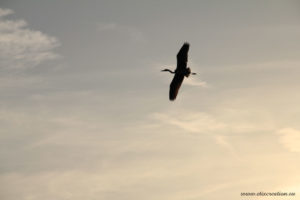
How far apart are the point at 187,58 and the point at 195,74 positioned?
3.15 m

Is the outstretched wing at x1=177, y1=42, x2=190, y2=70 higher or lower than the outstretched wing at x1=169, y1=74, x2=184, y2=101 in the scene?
higher

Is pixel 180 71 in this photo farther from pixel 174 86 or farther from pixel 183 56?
pixel 183 56

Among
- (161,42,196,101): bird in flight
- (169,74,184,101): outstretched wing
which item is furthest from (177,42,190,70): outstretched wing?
(169,74,184,101): outstretched wing

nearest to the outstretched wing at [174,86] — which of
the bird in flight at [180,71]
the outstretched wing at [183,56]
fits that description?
the bird in flight at [180,71]

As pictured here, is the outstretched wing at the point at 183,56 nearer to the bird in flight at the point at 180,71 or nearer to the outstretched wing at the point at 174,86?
the bird in flight at the point at 180,71

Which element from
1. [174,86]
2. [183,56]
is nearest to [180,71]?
[174,86]

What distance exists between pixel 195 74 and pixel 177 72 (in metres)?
1.80

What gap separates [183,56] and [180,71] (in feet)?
8.66

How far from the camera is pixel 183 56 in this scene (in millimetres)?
55938

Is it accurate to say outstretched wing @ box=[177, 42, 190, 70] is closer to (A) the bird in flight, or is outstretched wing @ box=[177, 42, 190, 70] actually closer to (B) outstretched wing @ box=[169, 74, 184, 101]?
(A) the bird in flight

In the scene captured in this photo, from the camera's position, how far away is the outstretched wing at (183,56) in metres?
55.0

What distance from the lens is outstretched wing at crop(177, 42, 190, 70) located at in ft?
180

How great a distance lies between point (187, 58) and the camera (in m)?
56.4

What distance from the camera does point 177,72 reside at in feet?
192
